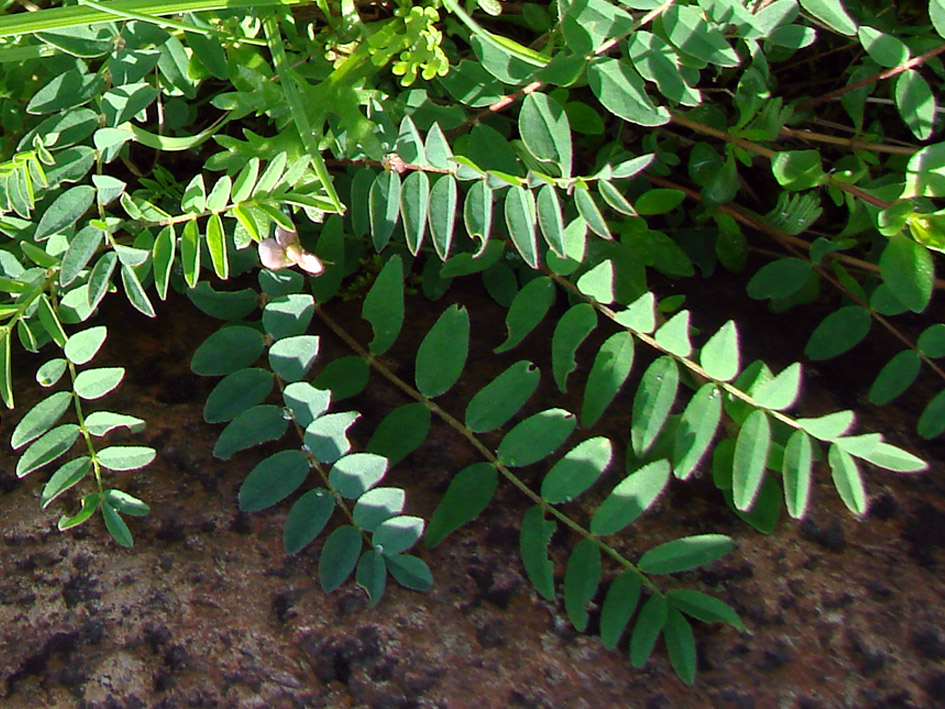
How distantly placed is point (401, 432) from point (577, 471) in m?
0.24

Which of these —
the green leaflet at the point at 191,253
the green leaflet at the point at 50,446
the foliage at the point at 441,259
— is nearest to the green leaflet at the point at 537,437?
the foliage at the point at 441,259

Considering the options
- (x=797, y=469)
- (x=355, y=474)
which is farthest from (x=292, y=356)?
(x=797, y=469)

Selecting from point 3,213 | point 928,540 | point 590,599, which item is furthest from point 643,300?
point 3,213

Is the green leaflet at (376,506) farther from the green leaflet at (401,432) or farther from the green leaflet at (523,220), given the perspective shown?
the green leaflet at (523,220)

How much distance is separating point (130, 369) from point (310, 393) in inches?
15.1

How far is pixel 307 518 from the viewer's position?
1099mm

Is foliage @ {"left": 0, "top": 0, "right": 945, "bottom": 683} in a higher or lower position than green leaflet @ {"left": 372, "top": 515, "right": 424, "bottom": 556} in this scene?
higher

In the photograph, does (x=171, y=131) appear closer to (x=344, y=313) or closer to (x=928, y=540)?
(x=344, y=313)

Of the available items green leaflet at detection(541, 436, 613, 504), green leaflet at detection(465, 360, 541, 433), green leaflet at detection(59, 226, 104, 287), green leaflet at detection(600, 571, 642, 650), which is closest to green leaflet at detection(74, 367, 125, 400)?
green leaflet at detection(59, 226, 104, 287)

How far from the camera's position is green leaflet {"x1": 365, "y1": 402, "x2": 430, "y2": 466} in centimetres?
118

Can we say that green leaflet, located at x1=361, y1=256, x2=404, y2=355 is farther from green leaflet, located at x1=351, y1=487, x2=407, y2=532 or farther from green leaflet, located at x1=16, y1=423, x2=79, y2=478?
green leaflet, located at x1=16, y1=423, x2=79, y2=478

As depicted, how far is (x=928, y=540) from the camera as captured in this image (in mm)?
1192

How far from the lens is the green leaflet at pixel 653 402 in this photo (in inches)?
43.0

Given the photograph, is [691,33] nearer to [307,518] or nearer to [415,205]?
[415,205]
